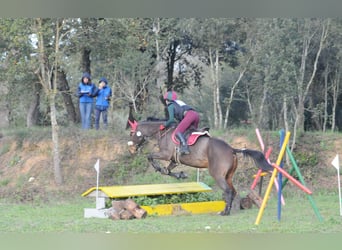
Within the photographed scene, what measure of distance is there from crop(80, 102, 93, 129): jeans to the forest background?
0.50m

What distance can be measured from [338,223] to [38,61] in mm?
7910

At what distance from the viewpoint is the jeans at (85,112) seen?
15500 mm

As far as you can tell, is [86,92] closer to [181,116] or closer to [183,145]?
[181,116]

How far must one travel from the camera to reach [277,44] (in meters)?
14.6

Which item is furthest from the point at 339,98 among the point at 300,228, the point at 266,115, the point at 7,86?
the point at 300,228

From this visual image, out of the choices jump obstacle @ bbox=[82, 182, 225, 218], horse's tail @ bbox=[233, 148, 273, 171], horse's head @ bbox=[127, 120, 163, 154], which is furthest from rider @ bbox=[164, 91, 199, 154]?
horse's tail @ bbox=[233, 148, 273, 171]

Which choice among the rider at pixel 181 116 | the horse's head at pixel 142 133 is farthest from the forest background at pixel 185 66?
the rider at pixel 181 116

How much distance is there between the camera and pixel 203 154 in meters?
10.1

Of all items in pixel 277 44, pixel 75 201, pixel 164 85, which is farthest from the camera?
pixel 164 85

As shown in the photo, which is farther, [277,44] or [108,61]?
[108,61]

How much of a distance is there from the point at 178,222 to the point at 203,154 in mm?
1621

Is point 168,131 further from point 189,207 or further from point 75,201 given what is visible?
point 75,201

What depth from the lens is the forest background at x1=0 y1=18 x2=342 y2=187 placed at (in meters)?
13.9

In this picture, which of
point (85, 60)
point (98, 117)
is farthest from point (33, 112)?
point (98, 117)
